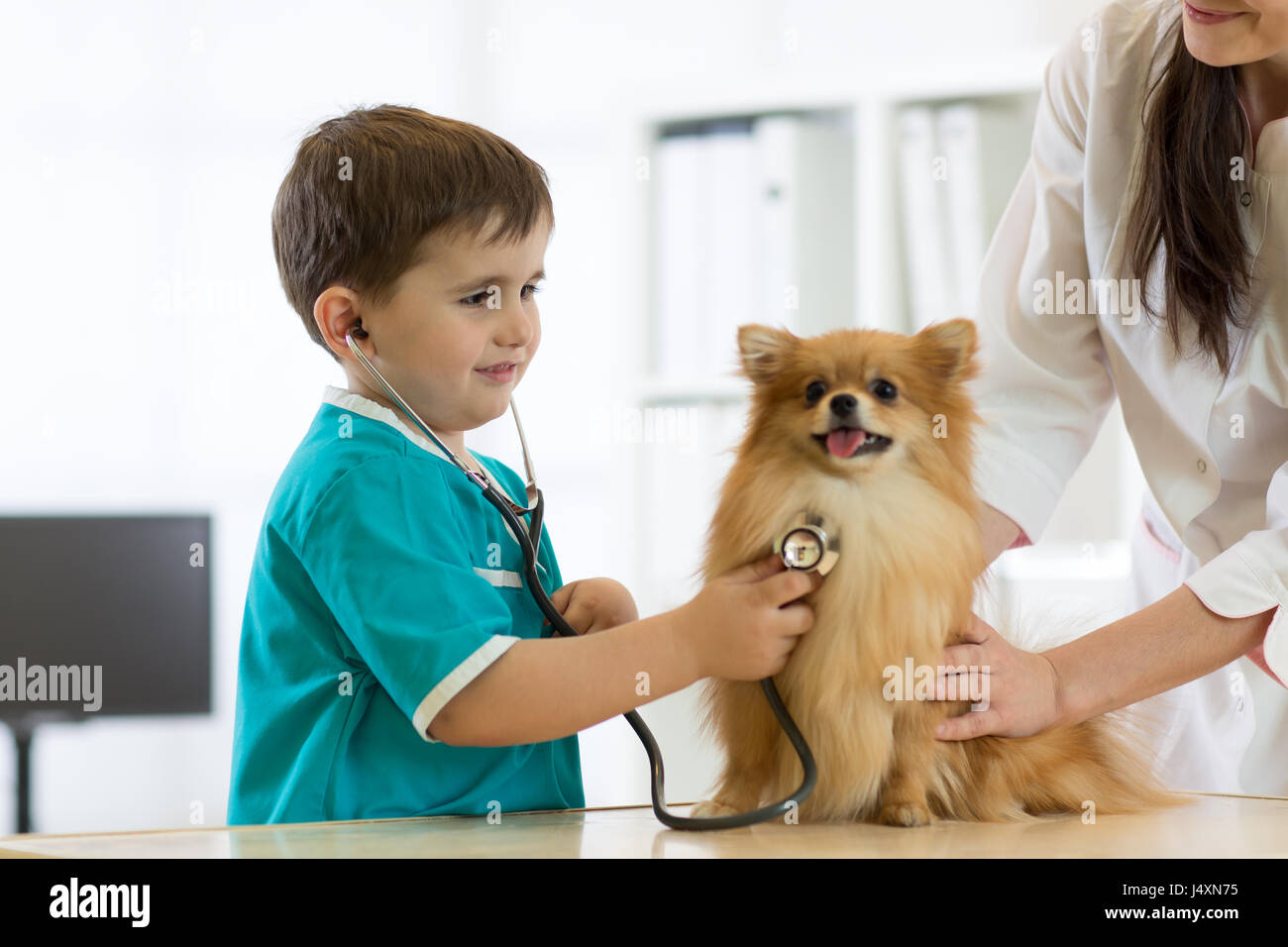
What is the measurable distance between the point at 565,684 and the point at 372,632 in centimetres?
16

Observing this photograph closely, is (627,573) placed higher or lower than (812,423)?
lower

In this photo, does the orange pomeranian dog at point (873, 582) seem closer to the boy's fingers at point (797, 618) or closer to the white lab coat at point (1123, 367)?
the boy's fingers at point (797, 618)

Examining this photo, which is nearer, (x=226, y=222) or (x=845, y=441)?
(x=845, y=441)

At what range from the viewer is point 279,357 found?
3.41 m

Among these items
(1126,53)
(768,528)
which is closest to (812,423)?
(768,528)

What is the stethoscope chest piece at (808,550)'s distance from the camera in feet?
2.92

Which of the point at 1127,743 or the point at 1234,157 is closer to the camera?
the point at 1127,743

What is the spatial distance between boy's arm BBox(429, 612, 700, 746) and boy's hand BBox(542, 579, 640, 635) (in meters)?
0.22

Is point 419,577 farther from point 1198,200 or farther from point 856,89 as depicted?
point 856,89

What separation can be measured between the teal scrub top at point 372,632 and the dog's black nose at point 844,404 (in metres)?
0.33

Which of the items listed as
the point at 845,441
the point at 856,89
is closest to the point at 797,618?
the point at 845,441

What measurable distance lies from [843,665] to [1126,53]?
884mm

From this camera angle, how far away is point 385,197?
107cm

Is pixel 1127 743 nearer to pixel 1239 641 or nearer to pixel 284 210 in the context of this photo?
pixel 1239 641
